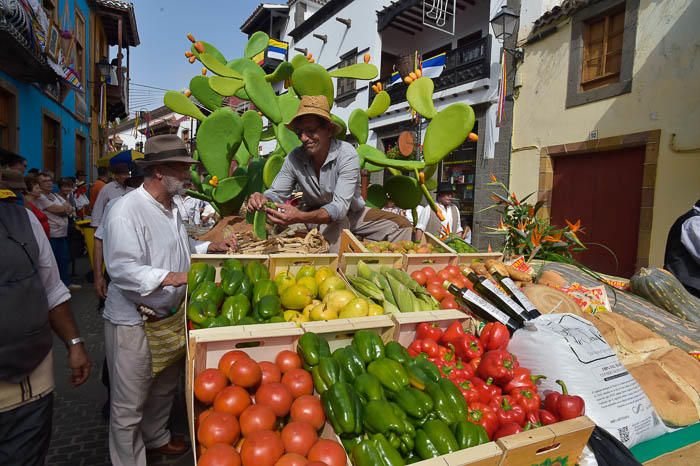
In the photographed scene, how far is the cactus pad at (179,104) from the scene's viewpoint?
184 inches

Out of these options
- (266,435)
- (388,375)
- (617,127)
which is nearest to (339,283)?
(388,375)

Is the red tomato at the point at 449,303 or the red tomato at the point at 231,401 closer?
the red tomato at the point at 231,401

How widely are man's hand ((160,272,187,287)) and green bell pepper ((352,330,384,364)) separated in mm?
1017

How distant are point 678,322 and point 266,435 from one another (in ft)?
9.63

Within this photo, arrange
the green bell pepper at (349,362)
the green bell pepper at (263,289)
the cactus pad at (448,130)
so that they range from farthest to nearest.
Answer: the cactus pad at (448,130), the green bell pepper at (263,289), the green bell pepper at (349,362)

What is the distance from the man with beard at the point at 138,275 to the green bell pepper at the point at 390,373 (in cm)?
118

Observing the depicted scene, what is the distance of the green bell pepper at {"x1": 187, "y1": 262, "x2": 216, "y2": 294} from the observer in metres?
2.33

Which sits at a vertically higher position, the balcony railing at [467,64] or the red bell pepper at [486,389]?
the balcony railing at [467,64]

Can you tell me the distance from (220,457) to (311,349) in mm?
567

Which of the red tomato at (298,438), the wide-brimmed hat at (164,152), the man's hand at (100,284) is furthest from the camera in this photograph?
the man's hand at (100,284)

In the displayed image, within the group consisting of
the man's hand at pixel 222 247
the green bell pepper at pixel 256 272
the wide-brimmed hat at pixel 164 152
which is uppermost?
the wide-brimmed hat at pixel 164 152

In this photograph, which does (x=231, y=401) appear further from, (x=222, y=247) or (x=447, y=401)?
(x=222, y=247)

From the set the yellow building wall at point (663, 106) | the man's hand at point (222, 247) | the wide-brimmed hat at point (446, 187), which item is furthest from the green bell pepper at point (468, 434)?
the wide-brimmed hat at point (446, 187)

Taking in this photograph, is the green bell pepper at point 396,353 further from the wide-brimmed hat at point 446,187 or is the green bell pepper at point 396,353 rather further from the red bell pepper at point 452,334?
the wide-brimmed hat at point 446,187
